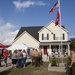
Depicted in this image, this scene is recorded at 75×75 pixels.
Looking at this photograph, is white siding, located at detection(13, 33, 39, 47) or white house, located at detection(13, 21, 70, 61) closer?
white house, located at detection(13, 21, 70, 61)

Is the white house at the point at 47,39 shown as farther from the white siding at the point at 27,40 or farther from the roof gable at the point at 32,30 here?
the roof gable at the point at 32,30

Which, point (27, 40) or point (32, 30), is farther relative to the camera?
point (32, 30)

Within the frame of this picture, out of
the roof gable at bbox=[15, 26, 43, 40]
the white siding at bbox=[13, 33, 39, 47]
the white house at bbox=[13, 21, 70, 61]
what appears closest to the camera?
the white house at bbox=[13, 21, 70, 61]

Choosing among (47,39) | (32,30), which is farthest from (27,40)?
(32,30)

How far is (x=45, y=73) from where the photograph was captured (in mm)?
17312

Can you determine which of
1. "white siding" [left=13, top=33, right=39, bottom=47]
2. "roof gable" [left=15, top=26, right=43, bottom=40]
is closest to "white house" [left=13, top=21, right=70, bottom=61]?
"white siding" [left=13, top=33, right=39, bottom=47]

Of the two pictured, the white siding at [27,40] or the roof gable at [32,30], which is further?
the roof gable at [32,30]

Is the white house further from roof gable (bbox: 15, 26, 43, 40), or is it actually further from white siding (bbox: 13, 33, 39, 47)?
roof gable (bbox: 15, 26, 43, 40)

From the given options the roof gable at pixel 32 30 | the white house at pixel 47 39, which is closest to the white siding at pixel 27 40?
the white house at pixel 47 39

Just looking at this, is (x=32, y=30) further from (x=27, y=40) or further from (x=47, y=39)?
(x=47, y=39)

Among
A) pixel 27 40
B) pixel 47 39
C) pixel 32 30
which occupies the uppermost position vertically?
pixel 32 30

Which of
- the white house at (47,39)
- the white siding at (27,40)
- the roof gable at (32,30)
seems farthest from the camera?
the roof gable at (32,30)

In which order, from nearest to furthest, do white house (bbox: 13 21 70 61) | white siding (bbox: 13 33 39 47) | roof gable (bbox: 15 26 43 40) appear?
1. white house (bbox: 13 21 70 61)
2. white siding (bbox: 13 33 39 47)
3. roof gable (bbox: 15 26 43 40)

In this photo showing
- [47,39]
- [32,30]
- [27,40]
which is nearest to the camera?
[27,40]
